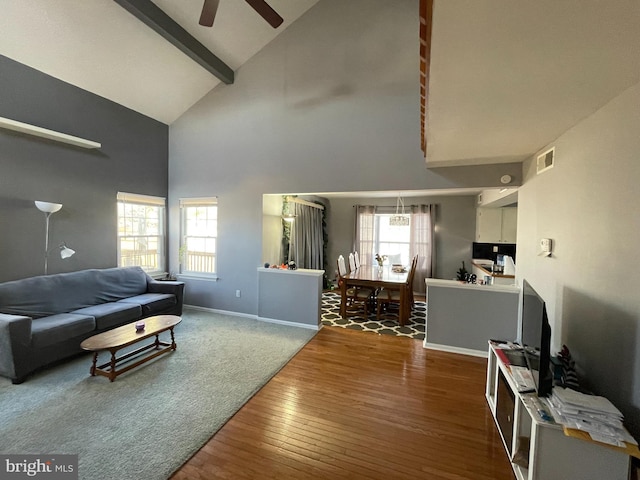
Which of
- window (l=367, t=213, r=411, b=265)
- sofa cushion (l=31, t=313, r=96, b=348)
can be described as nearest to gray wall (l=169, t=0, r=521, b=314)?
sofa cushion (l=31, t=313, r=96, b=348)

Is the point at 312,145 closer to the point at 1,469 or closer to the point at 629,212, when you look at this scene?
the point at 629,212

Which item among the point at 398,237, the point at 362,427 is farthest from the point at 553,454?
the point at 398,237

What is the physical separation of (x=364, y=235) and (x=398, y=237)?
2.76 ft

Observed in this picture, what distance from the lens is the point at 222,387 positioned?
100 inches

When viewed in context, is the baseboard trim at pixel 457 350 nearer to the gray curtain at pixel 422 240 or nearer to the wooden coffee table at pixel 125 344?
the gray curtain at pixel 422 240

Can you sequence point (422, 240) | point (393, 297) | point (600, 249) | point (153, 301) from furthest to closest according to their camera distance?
point (422, 240), point (393, 297), point (153, 301), point (600, 249)

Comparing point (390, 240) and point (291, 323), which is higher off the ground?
point (390, 240)

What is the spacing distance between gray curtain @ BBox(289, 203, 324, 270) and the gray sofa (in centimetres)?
222

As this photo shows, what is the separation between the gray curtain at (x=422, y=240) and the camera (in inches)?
247

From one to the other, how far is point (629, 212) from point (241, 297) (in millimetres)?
4502

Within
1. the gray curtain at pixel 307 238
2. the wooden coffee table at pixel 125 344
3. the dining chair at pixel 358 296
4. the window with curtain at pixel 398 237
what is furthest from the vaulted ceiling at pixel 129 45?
the window with curtain at pixel 398 237

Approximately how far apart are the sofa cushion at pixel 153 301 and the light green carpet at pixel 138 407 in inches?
29.3

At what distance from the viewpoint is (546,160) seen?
8.15 feet

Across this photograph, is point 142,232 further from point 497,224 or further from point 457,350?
point 497,224
